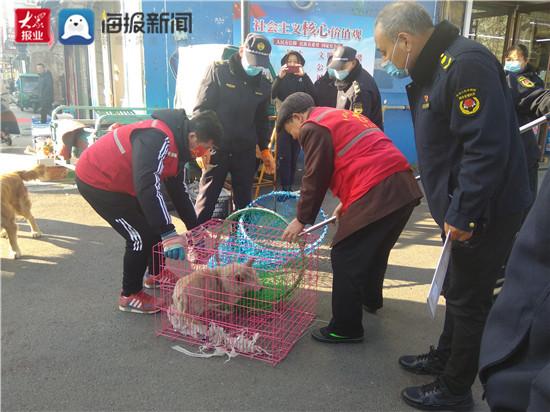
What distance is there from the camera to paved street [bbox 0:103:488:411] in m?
2.65

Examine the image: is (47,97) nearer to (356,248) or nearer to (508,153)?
(356,248)

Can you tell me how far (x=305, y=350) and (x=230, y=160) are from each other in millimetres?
2270

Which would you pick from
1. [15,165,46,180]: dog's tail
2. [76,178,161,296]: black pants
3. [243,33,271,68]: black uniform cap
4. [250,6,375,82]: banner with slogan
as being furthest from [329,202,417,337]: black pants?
[250,6,375,82]: banner with slogan

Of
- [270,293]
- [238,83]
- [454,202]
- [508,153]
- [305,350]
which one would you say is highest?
[238,83]

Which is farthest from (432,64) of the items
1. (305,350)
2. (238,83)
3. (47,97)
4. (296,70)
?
(47,97)

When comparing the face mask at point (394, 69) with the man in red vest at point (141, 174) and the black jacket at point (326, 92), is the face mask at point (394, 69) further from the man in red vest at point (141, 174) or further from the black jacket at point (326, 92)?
the black jacket at point (326, 92)

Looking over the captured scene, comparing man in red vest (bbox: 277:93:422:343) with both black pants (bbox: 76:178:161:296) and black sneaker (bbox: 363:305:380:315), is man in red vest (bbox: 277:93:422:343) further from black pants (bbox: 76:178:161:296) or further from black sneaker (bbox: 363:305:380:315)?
black pants (bbox: 76:178:161:296)

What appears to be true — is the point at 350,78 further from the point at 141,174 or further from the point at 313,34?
the point at 313,34

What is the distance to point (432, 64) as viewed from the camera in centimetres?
220

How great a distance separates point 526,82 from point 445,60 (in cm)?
259

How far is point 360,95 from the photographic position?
189 inches

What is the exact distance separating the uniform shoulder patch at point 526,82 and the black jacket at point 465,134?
92.8 inches

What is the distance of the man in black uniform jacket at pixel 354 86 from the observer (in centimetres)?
482

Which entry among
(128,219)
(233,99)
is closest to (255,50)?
(233,99)
